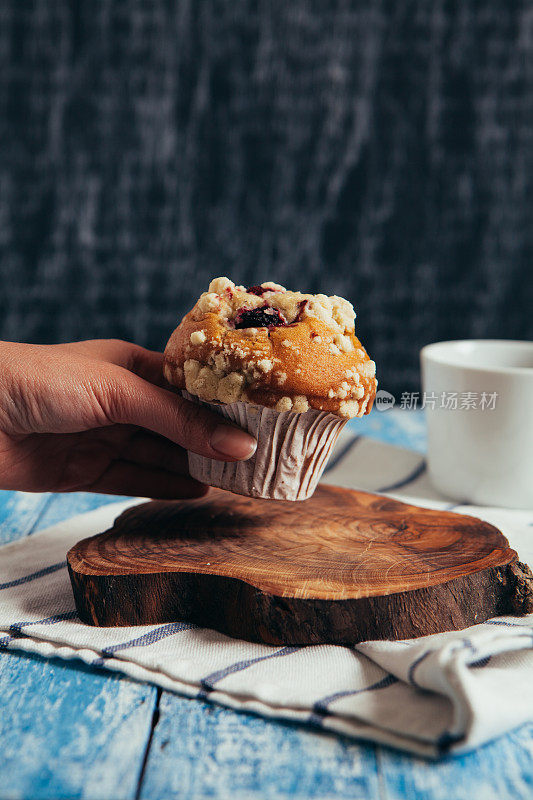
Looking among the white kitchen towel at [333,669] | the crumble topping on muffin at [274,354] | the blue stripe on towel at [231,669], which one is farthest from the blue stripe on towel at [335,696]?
the crumble topping on muffin at [274,354]

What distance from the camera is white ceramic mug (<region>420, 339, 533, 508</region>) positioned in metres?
1.59

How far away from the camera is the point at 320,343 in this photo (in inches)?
45.2

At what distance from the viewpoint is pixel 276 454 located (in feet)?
4.01

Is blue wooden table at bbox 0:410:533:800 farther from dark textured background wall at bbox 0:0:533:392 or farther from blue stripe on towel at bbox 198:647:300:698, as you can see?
dark textured background wall at bbox 0:0:533:392

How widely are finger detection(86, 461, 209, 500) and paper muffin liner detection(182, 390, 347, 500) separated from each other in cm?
21

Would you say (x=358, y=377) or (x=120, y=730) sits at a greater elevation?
(x=358, y=377)

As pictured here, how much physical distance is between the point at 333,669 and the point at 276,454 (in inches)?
13.8

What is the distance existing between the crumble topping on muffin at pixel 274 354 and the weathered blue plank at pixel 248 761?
0.44 metres

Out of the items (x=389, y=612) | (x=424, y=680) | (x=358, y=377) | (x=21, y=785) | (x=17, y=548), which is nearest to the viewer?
(x=21, y=785)

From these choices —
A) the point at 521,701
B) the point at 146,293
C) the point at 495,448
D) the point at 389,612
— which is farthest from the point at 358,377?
the point at 146,293

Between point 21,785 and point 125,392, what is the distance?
0.58 metres

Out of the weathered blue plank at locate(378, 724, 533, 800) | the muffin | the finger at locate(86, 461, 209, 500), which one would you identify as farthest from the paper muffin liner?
the weathered blue plank at locate(378, 724, 533, 800)

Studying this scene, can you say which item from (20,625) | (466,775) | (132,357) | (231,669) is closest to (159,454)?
(132,357)

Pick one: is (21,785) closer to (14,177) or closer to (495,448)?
(495,448)
